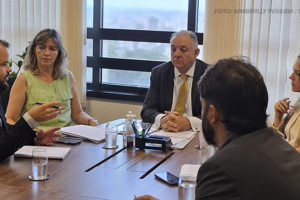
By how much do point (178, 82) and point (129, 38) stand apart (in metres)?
1.25

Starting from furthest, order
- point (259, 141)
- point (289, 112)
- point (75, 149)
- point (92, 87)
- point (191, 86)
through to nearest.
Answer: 1. point (92, 87)
2. point (191, 86)
3. point (289, 112)
4. point (75, 149)
5. point (259, 141)

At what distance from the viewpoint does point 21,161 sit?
213cm

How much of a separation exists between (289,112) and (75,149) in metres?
1.40

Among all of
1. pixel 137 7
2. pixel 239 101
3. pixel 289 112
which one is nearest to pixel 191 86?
pixel 289 112

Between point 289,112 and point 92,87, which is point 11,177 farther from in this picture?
point 92,87

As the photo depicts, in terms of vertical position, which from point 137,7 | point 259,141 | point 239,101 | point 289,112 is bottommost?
point 289,112

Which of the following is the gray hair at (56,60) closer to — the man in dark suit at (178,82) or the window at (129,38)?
the man in dark suit at (178,82)

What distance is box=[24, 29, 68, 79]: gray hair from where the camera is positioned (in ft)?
10.7

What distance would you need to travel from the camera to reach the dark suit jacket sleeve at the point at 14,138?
2104 mm

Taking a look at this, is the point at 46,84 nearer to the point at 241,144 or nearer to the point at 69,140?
the point at 69,140

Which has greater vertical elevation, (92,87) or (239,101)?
(239,101)

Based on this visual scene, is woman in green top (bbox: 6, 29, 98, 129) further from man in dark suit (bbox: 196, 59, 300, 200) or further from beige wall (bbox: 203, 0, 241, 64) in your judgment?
man in dark suit (bbox: 196, 59, 300, 200)

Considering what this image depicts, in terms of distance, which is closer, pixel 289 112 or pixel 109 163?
pixel 109 163

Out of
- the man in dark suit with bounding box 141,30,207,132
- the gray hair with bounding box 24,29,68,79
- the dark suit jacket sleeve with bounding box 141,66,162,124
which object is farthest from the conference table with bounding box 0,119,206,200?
the gray hair with bounding box 24,29,68,79
